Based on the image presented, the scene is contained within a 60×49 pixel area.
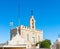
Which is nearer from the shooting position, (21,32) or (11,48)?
(11,48)

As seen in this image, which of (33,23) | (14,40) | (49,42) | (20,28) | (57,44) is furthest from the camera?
(33,23)

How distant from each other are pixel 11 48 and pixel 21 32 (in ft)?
79.8

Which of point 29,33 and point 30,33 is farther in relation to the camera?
point 30,33

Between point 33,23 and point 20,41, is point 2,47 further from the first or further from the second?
point 33,23

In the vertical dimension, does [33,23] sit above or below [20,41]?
above

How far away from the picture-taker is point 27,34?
69.4m

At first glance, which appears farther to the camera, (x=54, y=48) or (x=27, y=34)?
(x=27, y=34)

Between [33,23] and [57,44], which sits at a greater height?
[33,23]

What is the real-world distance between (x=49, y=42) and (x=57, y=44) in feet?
51.7

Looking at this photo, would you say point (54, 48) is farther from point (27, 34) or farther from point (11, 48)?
point (27, 34)

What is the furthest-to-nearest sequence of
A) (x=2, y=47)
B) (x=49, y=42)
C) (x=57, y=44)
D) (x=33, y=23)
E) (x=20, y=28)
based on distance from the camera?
(x=33, y=23)
(x=20, y=28)
(x=49, y=42)
(x=57, y=44)
(x=2, y=47)

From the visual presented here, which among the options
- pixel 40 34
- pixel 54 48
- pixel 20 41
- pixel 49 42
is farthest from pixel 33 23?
pixel 54 48

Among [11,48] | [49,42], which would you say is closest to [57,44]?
[11,48]

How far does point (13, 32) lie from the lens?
69.4 meters
